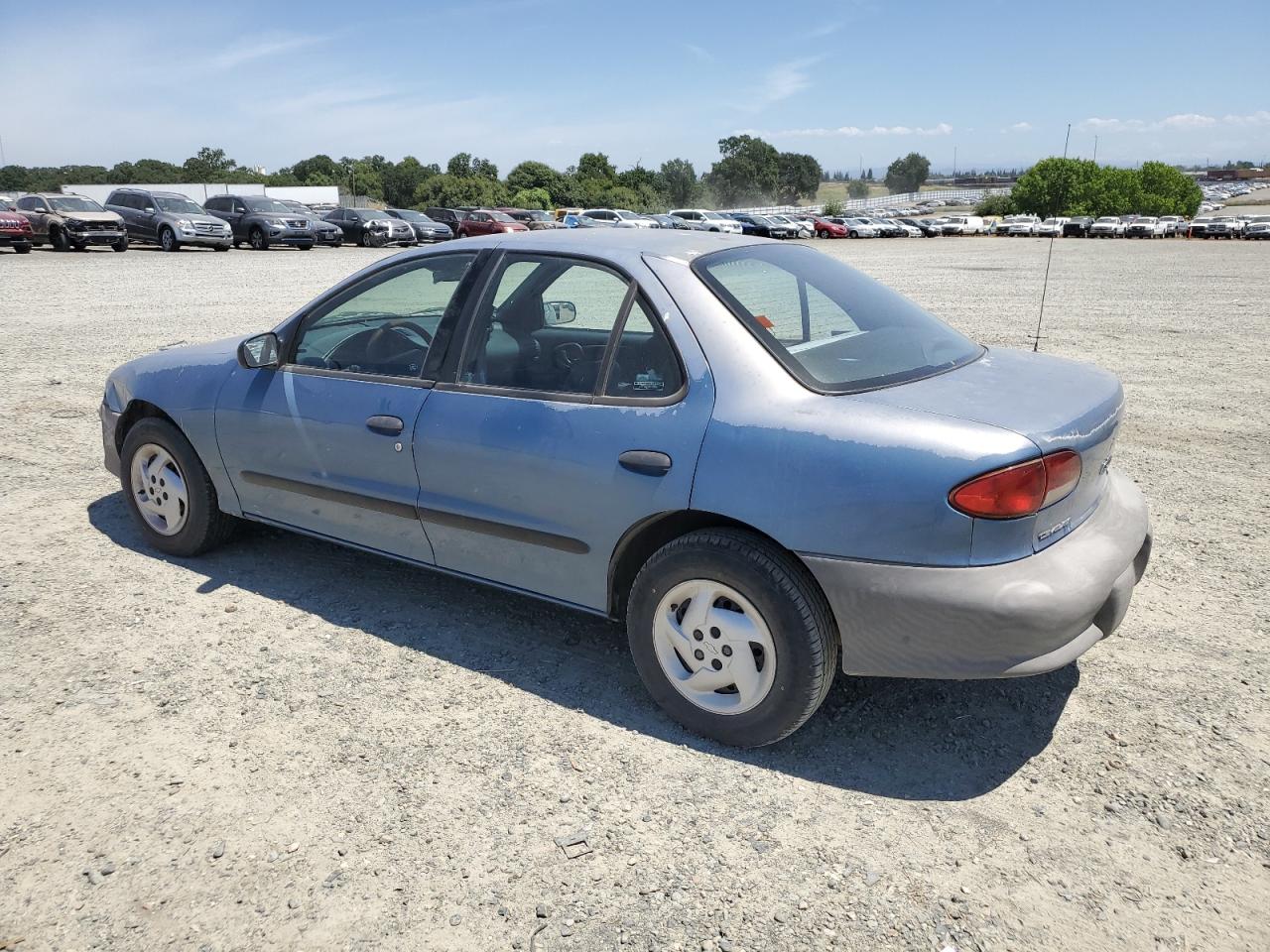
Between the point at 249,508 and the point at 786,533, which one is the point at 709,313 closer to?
the point at 786,533

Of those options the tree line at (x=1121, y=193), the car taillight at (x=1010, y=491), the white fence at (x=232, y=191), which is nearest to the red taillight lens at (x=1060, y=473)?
the car taillight at (x=1010, y=491)

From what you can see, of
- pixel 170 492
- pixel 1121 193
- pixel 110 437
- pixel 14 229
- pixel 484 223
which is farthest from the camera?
pixel 1121 193

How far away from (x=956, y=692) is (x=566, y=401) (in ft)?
5.89

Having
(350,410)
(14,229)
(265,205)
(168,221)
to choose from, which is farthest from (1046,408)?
(265,205)

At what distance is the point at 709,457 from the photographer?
120 inches

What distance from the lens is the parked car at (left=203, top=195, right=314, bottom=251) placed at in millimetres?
31141

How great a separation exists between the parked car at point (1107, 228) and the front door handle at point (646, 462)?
6480 centimetres

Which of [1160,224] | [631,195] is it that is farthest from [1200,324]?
[631,195]

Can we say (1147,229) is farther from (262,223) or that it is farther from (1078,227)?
(262,223)

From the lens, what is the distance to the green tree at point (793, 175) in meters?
156

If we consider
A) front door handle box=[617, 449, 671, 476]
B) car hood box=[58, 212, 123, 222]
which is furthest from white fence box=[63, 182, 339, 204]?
front door handle box=[617, 449, 671, 476]

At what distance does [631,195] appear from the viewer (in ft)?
288

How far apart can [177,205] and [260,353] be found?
29244mm

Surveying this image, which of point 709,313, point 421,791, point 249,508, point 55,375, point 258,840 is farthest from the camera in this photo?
point 55,375
